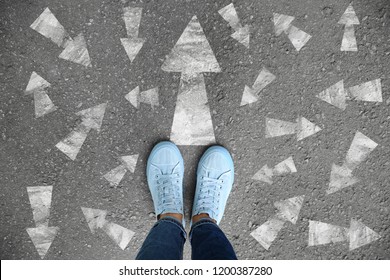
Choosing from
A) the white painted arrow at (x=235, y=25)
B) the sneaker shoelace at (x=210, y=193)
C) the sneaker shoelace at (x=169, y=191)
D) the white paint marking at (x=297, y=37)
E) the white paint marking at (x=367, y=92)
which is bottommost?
the sneaker shoelace at (x=210, y=193)

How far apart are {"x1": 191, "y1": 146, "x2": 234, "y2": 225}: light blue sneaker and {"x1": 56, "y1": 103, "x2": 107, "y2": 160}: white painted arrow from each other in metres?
0.45

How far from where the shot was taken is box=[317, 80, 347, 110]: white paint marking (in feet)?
4.50

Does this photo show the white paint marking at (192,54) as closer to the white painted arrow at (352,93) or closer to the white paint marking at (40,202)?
the white painted arrow at (352,93)

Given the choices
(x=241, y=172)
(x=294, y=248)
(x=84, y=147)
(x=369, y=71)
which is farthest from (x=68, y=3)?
(x=294, y=248)

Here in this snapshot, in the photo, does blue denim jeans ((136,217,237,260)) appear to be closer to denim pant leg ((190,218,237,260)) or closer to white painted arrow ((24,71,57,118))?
denim pant leg ((190,218,237,260))

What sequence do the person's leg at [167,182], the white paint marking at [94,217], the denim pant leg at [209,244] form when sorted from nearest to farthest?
the denim pant leg at [209,244] < the person's leg at [167,182] < the white paint marking at [94,217]

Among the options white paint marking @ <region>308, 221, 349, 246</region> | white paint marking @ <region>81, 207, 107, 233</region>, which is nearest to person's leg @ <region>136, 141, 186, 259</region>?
white paint marking @ <region>81, 207, 107, 233</region>

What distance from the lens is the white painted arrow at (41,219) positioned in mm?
1433

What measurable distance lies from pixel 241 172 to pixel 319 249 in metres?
0.48

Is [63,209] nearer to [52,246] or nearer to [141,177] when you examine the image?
[52,246]

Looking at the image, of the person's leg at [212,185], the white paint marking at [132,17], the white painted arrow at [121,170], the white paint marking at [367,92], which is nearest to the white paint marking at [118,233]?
the white painted arrow at [121,170]

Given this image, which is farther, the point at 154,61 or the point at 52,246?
the point at 52,246

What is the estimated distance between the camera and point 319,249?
4.81ft

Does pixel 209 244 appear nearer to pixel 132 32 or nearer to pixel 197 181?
pixel 197 181
